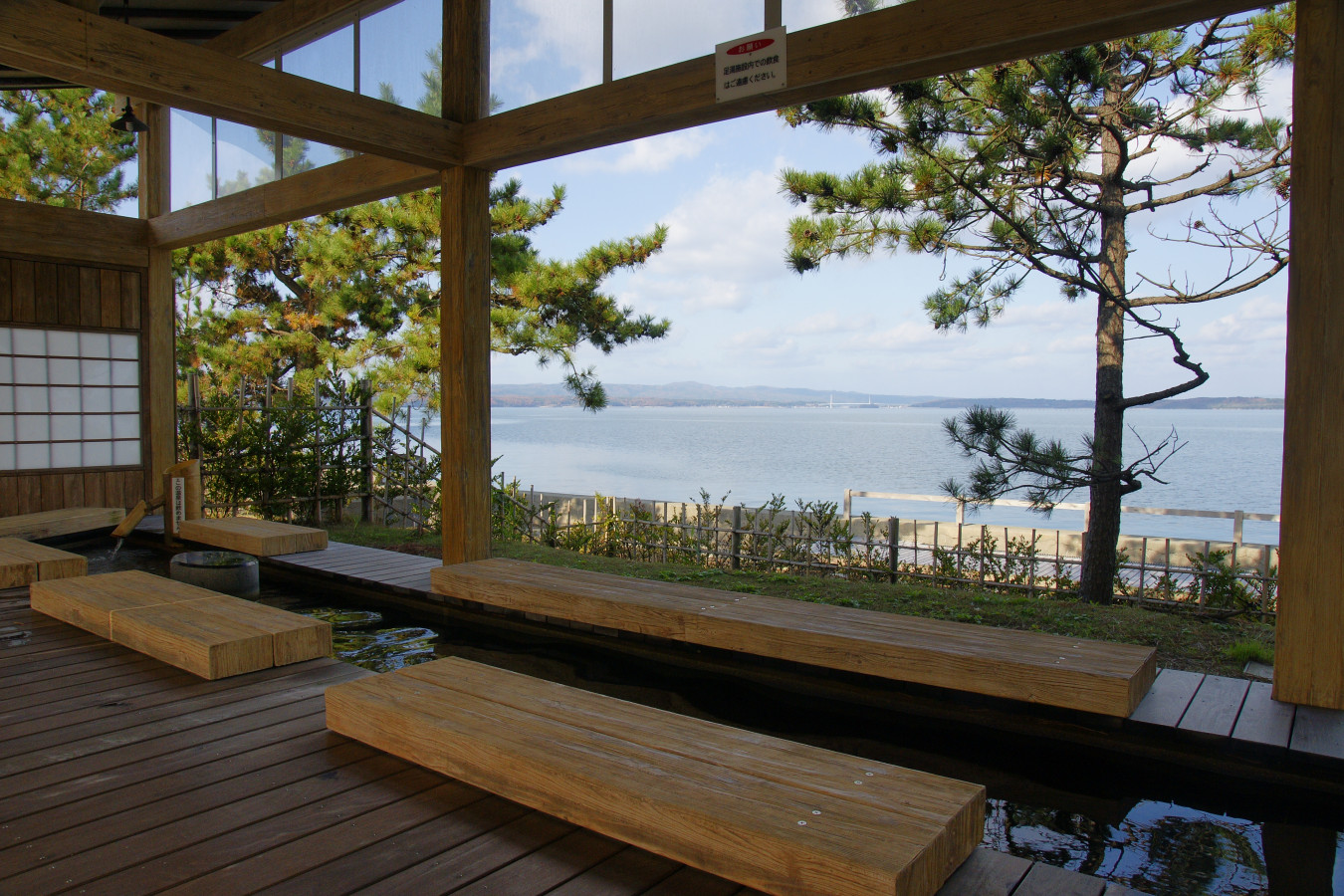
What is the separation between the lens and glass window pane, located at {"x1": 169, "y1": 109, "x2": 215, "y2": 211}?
6824mm

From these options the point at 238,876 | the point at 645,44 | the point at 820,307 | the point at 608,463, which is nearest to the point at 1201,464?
the point at 820,307

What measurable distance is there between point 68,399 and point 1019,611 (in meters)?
7.78

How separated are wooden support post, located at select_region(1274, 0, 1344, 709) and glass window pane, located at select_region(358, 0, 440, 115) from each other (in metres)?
4.30

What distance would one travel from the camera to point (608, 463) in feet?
153

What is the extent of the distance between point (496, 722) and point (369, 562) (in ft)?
11.5

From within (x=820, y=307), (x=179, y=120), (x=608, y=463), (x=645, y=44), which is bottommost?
(x=608, y=463)

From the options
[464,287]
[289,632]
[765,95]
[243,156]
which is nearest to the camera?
[289,632]

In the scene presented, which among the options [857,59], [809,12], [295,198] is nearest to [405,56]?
[295,198]

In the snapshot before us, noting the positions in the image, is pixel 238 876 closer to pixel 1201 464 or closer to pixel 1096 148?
pixel 1096 148

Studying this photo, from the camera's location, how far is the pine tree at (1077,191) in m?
4.98

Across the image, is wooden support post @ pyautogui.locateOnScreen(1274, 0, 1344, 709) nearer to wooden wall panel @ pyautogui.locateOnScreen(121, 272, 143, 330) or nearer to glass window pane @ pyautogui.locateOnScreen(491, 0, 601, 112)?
glass window pane @ pyautogui.locateOnScreen(491, 0, 601, 112)

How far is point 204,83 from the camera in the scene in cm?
369

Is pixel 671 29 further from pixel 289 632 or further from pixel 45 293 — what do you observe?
pixel 45 293

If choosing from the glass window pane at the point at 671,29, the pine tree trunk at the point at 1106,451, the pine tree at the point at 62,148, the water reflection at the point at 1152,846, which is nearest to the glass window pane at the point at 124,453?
the glass window pane at the point at 671,29
